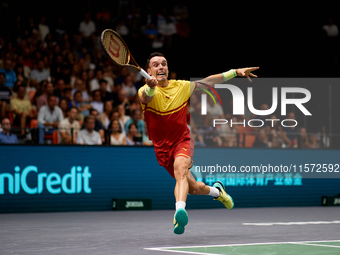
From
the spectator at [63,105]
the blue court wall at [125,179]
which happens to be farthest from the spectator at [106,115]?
the spectator at [63,105]

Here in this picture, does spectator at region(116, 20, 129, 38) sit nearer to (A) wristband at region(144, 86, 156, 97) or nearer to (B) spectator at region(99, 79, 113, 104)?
(B) spectator at region(99, 79, 113, 104)

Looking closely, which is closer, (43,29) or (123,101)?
(123,101)

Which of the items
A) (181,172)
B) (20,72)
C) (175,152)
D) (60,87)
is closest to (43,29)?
(20,72)

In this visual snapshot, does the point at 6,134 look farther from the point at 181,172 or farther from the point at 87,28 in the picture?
the point at 181,172

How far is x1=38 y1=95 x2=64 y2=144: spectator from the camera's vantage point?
45.7 ft

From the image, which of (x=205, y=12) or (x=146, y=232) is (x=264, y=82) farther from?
(x=146, y=232)

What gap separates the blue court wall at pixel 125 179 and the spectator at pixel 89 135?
15 cm

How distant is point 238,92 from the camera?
17156mm

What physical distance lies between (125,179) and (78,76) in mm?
3376

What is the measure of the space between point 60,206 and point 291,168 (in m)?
6.20

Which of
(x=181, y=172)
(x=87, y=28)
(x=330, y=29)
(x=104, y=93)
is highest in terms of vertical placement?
(x=330, y=29)

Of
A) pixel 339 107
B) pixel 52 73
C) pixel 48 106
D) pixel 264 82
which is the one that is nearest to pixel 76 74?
pixel 52 73

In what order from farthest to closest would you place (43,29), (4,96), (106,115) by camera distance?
(43,29) < (106,115) < (4,96)

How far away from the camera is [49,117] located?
46.6 ft
